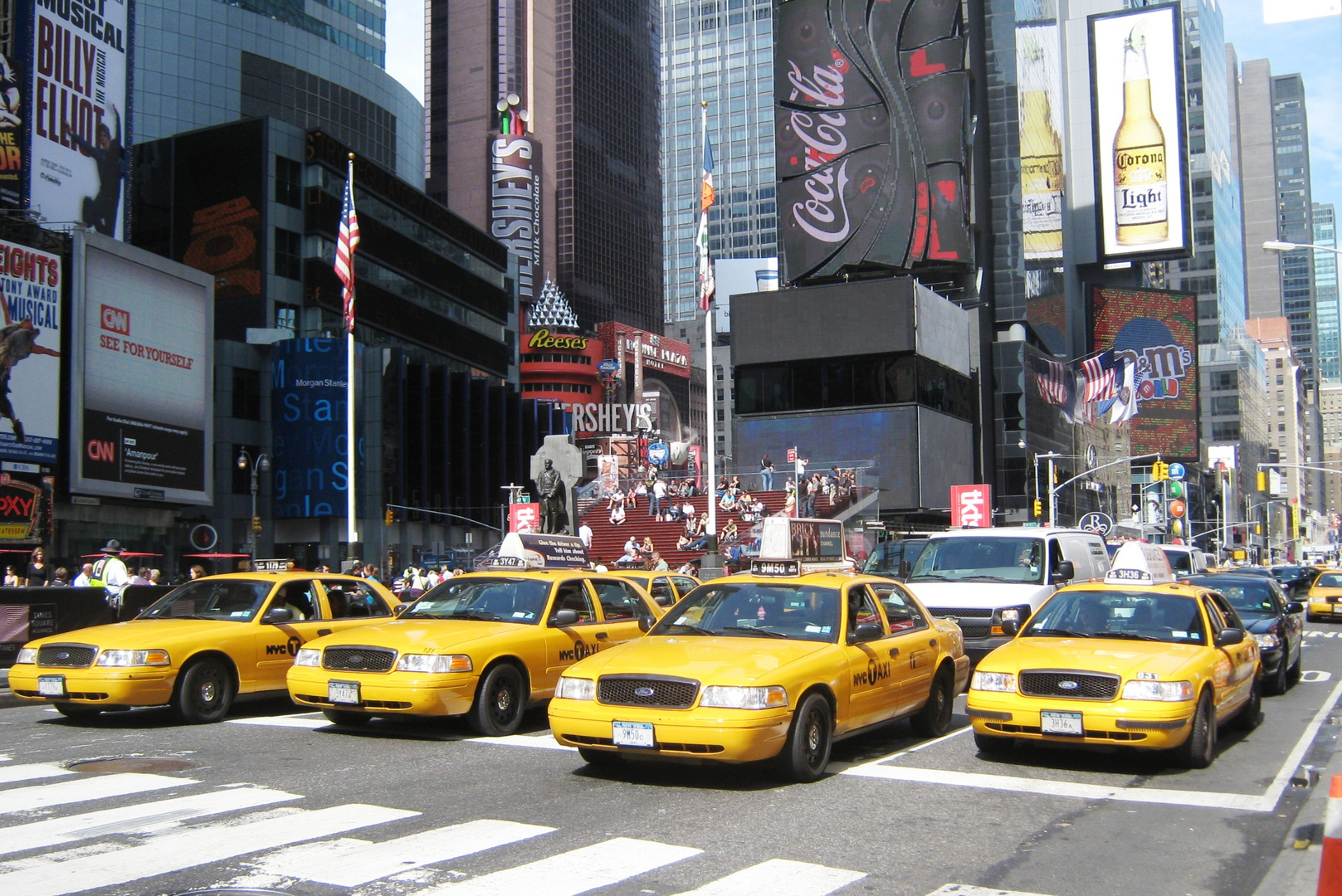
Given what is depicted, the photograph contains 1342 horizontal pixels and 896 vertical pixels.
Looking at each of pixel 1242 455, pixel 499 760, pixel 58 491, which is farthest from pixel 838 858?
pixel 1242 455

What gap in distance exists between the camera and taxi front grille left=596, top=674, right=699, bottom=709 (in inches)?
340

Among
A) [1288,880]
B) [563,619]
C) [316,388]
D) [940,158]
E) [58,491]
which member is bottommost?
[1288,880]

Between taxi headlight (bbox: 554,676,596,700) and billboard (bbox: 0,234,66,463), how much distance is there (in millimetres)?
34046

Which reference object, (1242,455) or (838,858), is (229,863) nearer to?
(838,858)

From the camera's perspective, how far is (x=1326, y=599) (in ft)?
113

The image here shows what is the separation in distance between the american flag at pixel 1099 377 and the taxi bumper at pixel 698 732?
273 feet

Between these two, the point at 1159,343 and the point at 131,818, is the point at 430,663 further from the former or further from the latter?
the point at 1159,343

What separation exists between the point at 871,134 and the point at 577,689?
58.0m

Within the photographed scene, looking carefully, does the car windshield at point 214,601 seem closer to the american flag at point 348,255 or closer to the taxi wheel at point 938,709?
the taxi wheel at point 938,709

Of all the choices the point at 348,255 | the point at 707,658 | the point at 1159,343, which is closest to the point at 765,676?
the point at 707,658

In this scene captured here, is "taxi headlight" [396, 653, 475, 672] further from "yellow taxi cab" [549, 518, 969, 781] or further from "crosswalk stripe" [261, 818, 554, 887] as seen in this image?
"crosswalk stripe" [261, 818, 554, 887]

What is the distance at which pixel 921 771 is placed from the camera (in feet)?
31.7

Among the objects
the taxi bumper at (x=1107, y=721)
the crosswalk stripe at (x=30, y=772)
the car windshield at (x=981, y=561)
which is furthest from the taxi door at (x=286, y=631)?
the car windshield at (x=981, y=561)

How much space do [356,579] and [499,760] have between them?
16.6 feet
